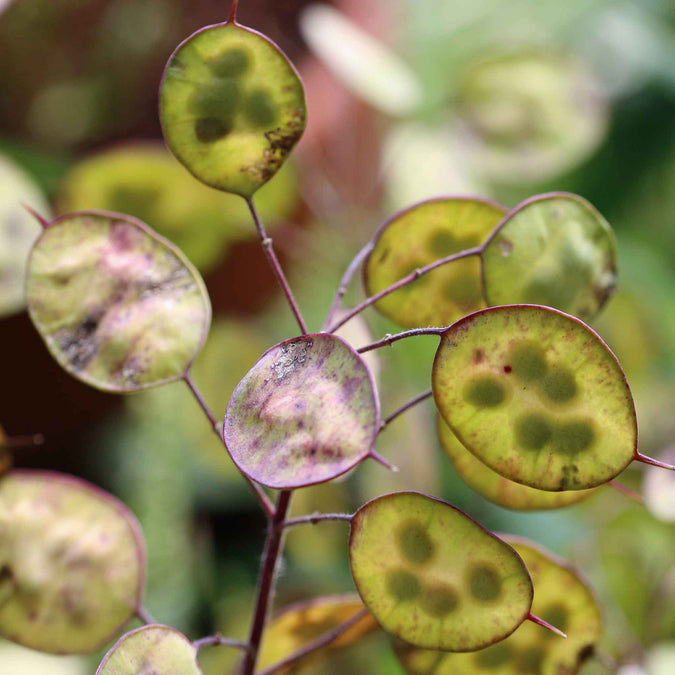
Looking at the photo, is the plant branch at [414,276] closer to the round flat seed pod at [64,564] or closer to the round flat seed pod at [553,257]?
the round flat seed pod at [553,257]

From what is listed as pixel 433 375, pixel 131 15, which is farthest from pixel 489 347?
pixel 131 15

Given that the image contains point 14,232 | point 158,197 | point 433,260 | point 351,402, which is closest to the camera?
point 351,402

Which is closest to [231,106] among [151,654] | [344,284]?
[344,284]

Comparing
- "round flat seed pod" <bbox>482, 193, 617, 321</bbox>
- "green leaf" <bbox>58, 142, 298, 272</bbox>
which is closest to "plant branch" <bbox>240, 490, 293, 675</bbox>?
"round flat seed pod" <bbox>482, 193, 617, 321</bbox>

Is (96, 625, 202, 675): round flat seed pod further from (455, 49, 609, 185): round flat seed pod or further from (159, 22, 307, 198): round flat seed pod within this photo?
(455, 49, 609, 185): round flat seed pod

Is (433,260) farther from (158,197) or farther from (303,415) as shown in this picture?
(158,197)

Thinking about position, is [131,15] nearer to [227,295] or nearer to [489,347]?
[227,295]
